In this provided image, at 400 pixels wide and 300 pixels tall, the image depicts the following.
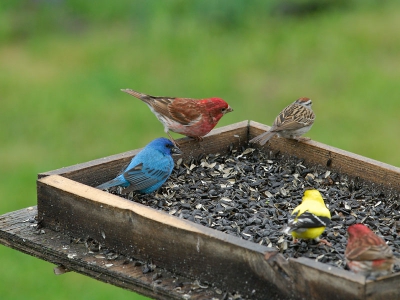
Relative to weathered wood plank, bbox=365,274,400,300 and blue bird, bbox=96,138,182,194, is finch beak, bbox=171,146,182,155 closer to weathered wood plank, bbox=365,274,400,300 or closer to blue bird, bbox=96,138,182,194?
blue bird, bbox=96,138,182,194

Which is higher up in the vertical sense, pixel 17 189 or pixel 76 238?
pixel 76 238

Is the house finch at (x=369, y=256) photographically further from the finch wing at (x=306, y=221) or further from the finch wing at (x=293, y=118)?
the finch wing at (x=293, y=118)

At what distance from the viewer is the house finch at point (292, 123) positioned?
6355 millimetres

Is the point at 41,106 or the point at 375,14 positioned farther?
the point at 375,14

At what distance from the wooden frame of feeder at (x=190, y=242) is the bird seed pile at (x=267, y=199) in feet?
0.60

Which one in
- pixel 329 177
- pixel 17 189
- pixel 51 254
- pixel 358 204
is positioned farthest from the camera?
pixel 17 189

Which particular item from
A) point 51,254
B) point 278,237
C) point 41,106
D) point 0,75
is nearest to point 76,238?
point 51,254

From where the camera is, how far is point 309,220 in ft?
15.5

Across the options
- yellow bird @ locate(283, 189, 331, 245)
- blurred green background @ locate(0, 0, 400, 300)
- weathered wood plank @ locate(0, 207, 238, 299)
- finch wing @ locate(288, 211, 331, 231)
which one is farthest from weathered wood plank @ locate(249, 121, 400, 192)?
blurred green background @ locate(0, 0, 400, 300)

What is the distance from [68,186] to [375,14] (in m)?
8.60

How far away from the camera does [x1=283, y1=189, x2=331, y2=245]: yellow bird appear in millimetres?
4699

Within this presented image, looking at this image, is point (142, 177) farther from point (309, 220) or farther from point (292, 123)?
point (292, 123)

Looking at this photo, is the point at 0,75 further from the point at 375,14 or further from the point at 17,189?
the point at 375,14

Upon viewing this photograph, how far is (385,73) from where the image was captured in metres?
11.6
